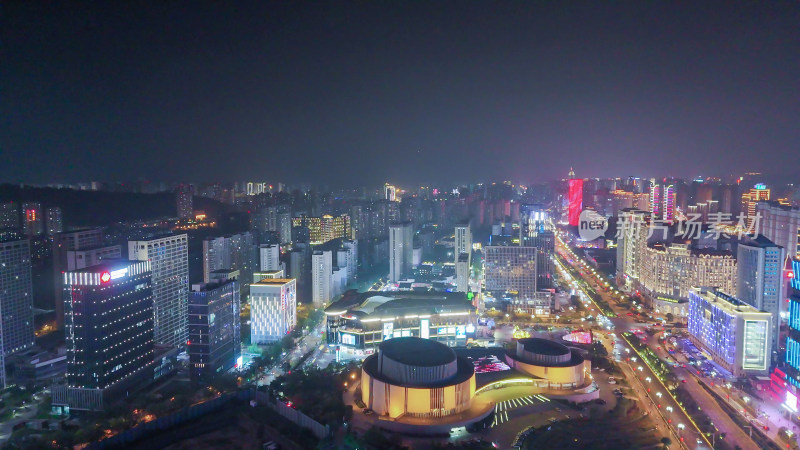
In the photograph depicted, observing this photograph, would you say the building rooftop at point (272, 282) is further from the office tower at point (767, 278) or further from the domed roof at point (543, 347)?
the office tower at point (767, 278)

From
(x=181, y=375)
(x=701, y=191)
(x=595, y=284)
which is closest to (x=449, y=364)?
(x=181, y=375)

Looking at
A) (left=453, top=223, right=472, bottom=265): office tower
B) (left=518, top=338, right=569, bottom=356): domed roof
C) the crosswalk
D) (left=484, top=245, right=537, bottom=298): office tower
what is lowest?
the crosswalk

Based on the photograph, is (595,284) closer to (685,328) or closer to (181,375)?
(685,328)

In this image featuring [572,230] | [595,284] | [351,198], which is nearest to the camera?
[595,284]

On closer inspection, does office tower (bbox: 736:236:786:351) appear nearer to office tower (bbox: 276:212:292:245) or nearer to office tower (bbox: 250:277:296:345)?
office tower (bbox: 250:277:296:345)

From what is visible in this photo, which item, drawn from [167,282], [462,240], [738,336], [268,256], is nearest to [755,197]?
[462,240]

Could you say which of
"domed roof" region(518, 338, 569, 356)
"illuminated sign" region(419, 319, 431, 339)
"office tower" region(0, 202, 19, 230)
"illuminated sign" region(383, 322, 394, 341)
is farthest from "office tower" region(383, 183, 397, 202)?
"domed roof" region(518, 338, 569, 356)

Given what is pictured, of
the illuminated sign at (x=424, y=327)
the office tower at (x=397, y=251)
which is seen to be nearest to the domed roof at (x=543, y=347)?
the illuminated sign at (x=424, y=327)
